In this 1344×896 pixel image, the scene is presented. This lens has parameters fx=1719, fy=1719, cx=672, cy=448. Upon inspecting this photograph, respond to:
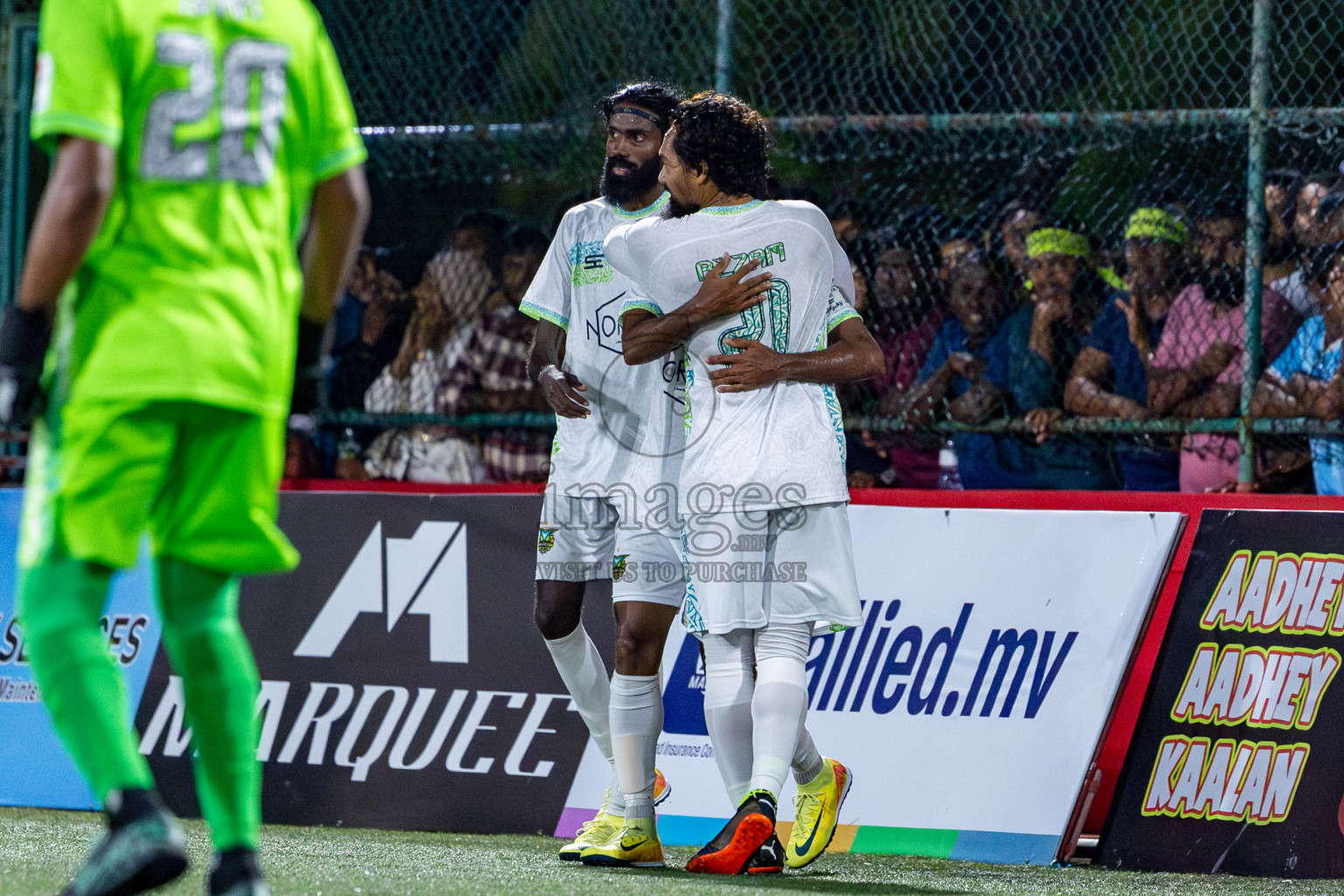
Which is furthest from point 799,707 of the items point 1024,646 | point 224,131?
point 224,131

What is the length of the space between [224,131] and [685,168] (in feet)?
6.06

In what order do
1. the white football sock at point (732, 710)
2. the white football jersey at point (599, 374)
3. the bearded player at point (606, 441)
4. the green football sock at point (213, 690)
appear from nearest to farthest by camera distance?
the green football sock at point (213, 690), the white football sock at point (732, 710), the bearded player at point (606, 441), the white football jersey at point (599, 374)

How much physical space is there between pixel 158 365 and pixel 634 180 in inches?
101

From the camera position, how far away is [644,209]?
4957 millimetres

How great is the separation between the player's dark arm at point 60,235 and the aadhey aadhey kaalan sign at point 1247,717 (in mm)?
3330

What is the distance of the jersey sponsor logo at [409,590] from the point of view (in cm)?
553

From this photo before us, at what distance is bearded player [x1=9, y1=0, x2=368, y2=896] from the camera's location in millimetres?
2551

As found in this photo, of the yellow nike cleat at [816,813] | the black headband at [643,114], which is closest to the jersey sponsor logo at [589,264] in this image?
the black headband at [643,114]

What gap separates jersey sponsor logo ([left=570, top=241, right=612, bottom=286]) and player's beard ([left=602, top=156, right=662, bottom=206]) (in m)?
0.16

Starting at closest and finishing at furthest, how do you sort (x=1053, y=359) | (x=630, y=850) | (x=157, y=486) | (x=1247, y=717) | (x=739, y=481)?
(x=157, y=486), (x=739, y=481), (x=630, y=850), (x=1247, y=717), (x=1053, y=359)

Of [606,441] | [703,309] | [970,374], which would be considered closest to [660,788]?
[606,441]

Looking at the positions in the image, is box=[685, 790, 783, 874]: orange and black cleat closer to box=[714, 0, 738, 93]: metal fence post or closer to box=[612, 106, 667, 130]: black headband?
box=[612, 106, 667, 130]: black headband

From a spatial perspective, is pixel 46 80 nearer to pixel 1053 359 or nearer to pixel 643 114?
pixel 643 114

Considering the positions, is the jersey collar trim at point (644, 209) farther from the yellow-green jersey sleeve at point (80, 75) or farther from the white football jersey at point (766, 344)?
the yellow-green jersey sleeve at point (80, 75)
